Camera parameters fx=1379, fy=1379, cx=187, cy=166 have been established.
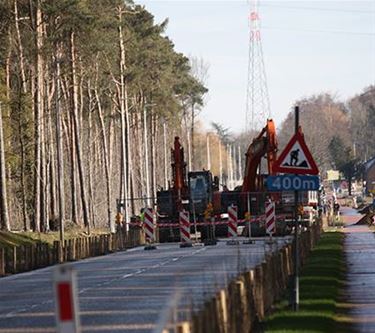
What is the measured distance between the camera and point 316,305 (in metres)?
24.0

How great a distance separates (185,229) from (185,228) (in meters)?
0.08

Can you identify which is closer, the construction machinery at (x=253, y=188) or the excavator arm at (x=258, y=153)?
the excavator arm at (x=258, y=153)

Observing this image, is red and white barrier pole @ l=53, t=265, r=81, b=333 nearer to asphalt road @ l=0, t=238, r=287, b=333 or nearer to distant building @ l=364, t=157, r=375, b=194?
asphalt road @ l=0, t=238, r=287, b=333

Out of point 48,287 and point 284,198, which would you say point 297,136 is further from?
point 284,198

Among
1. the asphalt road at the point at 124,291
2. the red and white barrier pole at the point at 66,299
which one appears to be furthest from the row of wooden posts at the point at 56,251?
the red and white barrier pole at the point at 66,299

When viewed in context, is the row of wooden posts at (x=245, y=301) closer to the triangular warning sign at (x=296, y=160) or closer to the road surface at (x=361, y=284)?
the road surface at (x=361, y=284)

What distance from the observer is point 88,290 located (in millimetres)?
30625

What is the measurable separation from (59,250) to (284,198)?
18.1 meters

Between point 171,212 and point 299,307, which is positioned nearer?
point 299,307

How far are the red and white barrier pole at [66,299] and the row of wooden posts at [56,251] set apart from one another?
3345 cm

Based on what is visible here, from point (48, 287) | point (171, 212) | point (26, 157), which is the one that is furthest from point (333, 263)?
point (26, 157)

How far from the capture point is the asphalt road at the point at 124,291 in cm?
2077

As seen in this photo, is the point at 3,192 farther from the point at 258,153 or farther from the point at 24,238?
the point at 258,153

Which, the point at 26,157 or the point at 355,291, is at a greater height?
the point at 26,157
